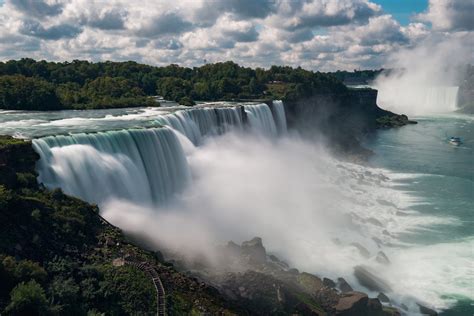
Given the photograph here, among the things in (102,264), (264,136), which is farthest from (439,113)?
(102,264)

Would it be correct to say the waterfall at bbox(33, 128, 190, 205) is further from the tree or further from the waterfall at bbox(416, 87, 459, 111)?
the waterfall at bbox(416, 87, 459, 111)

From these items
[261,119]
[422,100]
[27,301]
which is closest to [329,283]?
[27,301]

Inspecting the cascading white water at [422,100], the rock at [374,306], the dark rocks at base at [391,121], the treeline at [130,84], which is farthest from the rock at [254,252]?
the cascading white water at [422,100]

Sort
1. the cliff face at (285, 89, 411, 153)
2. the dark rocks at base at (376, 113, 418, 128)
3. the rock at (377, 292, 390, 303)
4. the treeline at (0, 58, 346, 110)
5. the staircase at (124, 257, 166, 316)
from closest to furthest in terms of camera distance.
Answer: the staircase at (124, 257, 166, 316) → the rock at (377, 292, 390, 303) → the treeline at (0, 58, 346, 110) → the cliff face at (285, 89, 411, 153) → the dark rocks at base at (376, 113, 418, 128)

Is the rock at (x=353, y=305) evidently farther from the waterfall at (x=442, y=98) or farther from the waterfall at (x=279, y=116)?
the waterfall at (x=442, y=98)

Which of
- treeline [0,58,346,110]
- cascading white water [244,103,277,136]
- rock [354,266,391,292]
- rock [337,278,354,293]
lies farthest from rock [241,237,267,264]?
treeline [0,58,346,110]

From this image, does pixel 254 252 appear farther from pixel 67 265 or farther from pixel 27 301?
pixel 27 301
